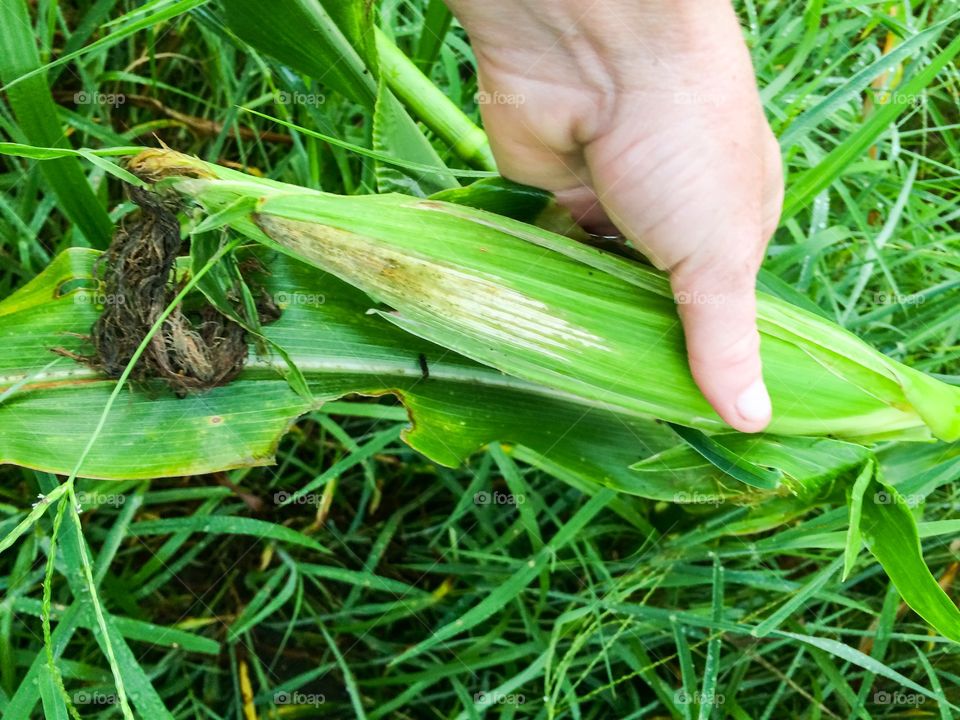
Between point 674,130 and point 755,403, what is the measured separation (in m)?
0.33

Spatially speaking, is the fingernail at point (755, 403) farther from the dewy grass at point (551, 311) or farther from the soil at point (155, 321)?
the soil at point (155, 321)

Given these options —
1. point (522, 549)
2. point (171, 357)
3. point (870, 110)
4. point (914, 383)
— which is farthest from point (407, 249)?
point (870, 110)

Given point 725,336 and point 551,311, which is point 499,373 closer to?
point 551,311

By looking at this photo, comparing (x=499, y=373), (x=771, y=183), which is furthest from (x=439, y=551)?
(x=771, y=183)

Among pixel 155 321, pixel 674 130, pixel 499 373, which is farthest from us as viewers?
pixel 499 373

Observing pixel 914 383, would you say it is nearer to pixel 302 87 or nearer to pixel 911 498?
pixel 911 498

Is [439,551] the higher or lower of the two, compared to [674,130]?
lower

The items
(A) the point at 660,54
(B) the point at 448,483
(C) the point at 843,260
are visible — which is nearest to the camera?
(A) the point at 660,54

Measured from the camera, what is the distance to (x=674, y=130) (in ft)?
2.56

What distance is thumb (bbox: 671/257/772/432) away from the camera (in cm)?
81

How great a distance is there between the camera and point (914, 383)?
0.84 m

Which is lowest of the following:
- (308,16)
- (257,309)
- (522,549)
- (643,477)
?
(522,549)

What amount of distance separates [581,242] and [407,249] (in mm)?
247

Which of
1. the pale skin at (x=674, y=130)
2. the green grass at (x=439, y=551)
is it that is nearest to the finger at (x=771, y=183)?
the pale skin at (x=674, y=130)
